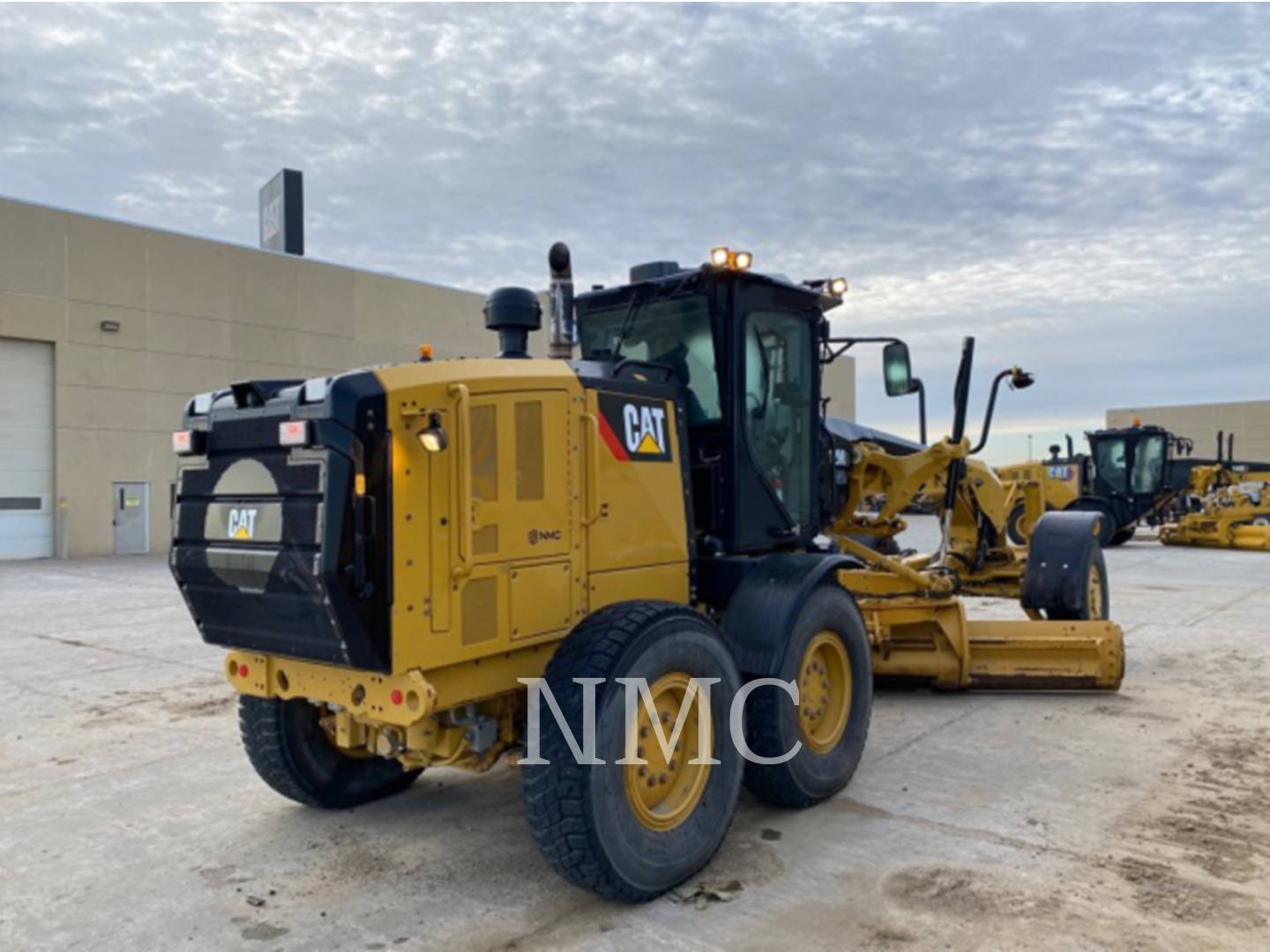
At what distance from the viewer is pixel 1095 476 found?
22078 millimetres

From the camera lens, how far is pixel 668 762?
3.95 m

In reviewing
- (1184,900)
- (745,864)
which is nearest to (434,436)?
(745,864)

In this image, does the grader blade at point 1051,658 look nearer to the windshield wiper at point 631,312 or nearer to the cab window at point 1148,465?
the windshield wiper at point 631,312

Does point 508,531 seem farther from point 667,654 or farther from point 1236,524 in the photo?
point 1236,524

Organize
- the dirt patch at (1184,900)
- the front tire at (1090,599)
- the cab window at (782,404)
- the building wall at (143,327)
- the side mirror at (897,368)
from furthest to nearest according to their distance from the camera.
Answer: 1. the building wall at (143,327)
2. the front tire at (1090,599)
3. the side mirror at (897,368)
4. the cab window at (782,404)
5. the dirt patch at (1184,900)

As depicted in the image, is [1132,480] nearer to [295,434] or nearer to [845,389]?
[845,389]

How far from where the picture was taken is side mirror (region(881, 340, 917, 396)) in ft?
18.5

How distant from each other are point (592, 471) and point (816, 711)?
181 centimetres

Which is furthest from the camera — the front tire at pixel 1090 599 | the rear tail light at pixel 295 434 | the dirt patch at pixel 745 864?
the front tire at pixel 1090 599

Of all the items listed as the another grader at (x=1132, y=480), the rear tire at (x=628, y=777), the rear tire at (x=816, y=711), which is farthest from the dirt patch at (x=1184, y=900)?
the another grader at (x=1132, y=480)

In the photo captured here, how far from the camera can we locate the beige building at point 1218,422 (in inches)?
2018

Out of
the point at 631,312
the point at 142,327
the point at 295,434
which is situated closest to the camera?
the point at 295,434

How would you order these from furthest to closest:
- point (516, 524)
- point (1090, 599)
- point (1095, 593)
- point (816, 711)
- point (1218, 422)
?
point (1218, 422), point (1095, 593), point (1090, 599), point (816, 711), point (516, 524)

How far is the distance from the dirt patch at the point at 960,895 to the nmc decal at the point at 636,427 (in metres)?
1.99
